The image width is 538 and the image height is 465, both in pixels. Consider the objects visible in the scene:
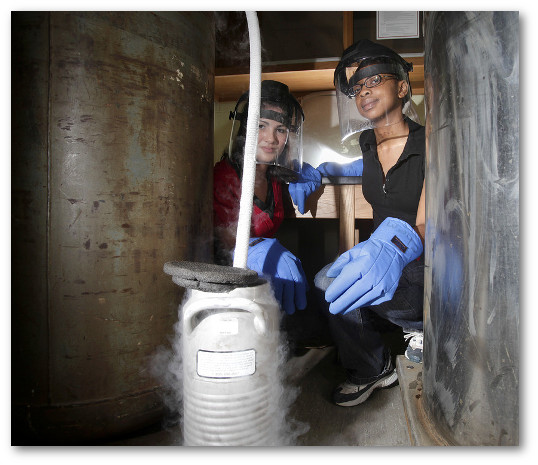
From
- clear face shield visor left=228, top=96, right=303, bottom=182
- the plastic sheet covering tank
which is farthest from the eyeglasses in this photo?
the plastic sheet covering tank

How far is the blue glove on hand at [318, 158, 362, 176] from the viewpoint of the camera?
1.80m

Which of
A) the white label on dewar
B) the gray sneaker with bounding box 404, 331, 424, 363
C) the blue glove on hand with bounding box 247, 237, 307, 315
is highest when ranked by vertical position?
the blue glove on hand with bounding box 247, 237, 307, 315

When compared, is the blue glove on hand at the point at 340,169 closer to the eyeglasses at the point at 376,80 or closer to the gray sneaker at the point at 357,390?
the eyeglasses at the point at 376,80

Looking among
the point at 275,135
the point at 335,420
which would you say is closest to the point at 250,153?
the point at 275,135

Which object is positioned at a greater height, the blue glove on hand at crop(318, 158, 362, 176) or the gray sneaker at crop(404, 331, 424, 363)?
the blue glove on hand at crop(318, 158, 362, 176)

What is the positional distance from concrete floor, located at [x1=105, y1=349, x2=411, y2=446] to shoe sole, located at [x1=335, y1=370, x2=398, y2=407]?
0.01m

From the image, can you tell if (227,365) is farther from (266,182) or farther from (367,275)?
(266,182)

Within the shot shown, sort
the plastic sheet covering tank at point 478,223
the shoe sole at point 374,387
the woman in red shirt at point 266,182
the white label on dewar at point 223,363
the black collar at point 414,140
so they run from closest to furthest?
1. the plastic sheet covering tank at point 478,223
2. the white label on dewar at point 223,363
3. the shoe sole at point 374,387
4. the woman in red shirt at point 266,182
5. the black collar at point 414,140

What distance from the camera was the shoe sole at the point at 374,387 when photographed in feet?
3.74

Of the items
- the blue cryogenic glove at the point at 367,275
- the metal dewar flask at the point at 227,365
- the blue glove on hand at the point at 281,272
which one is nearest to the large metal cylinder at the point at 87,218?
the metal dewar flask at the point at 227,365

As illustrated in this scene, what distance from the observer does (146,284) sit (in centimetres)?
93

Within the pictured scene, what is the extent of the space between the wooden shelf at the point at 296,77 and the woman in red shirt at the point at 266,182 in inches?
15.9

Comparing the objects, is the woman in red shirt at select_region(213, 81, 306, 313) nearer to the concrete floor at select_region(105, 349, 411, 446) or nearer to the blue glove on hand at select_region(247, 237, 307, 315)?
the blue glove on hand at select_region(247, 237, 307, 315)

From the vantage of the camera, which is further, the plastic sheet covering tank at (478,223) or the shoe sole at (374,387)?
the shoe sole at (374,387)
